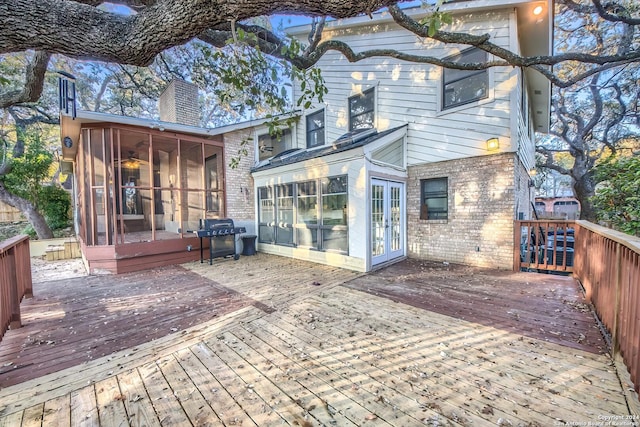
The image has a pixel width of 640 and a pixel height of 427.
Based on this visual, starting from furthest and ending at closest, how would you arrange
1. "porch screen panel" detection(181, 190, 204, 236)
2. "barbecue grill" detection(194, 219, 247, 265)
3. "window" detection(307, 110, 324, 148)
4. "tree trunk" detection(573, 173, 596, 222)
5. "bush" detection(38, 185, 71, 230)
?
"bush" detection(38, 185, 71, 230)
"tree trunk" detection(573, 173, 596, 222)
"window" detection(307, 110, 324, 148)
"porch screen panel" detection(181, 190, 204, 236)
"barbecue grill" detection(194, 219, 247, 265)

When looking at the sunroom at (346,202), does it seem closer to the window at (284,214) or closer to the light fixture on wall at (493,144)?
the window at (284,214)

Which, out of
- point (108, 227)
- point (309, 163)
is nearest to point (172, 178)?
point (108, 227)

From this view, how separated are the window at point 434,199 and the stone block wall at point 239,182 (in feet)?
17.7

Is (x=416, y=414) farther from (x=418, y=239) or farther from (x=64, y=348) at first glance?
(x=418, y=239)

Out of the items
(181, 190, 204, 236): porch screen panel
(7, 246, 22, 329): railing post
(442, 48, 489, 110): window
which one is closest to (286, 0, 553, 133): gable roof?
(442, 48, 489, 110): window

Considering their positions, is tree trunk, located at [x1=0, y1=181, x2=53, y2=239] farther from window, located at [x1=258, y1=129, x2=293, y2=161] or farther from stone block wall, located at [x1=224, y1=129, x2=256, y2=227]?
window, located at [x1=258, y1=129, x2=293, y2=161]

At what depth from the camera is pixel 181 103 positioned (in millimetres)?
8094

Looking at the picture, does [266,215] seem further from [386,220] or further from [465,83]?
[465,83]

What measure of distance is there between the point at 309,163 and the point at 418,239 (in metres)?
3.57

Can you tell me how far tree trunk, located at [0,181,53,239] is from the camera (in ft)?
35.3

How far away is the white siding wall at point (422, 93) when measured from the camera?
225 inches

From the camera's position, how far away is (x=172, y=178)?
9.38 meters

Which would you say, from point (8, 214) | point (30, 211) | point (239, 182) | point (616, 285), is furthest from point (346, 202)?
point (8, 214)

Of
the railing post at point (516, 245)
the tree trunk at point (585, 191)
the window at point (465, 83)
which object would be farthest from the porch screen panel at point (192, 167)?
the tree trunk at point (585, 191)
